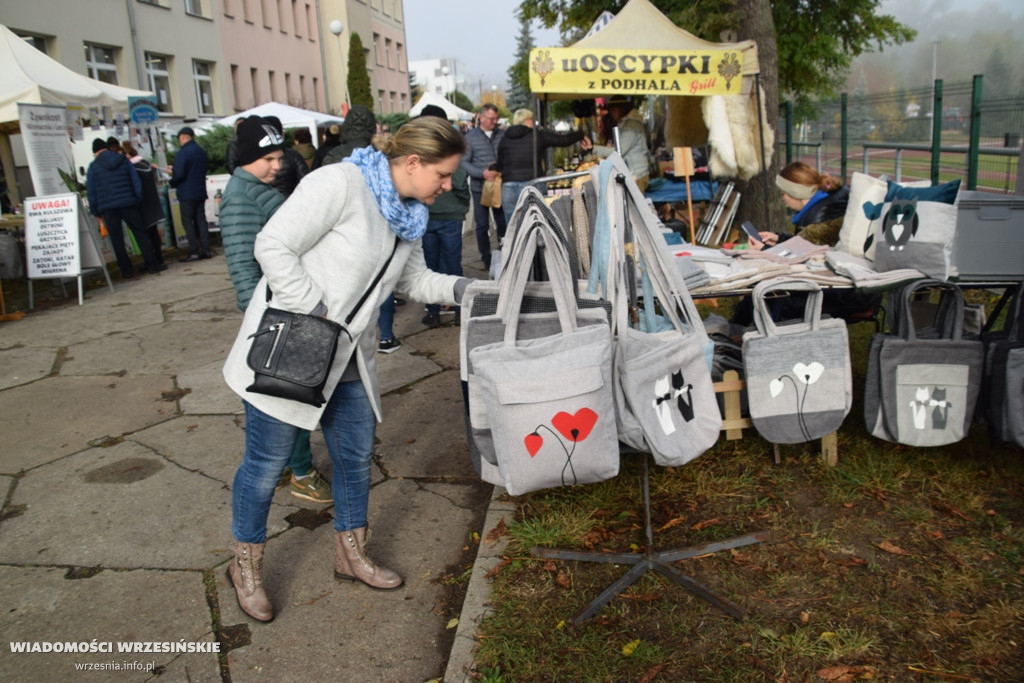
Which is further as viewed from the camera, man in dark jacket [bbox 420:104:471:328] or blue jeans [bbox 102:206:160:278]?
blue jeans [bbox 102:206:160:278]

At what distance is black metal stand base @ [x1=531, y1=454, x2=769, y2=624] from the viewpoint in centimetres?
294

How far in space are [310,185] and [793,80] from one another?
703 inches

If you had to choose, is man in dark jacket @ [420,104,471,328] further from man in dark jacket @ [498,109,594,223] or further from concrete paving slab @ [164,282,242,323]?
concrete paving slab @ [164,282,242,323]

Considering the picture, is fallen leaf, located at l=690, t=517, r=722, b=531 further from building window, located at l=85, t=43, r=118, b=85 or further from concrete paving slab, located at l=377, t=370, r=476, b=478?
building window, located at l=85, t=43, r=118, b=85

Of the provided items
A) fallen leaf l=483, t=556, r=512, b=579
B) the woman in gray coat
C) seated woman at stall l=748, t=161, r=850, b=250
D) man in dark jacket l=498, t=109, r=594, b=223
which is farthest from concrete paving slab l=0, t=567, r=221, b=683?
man in dark jacket l=498, t=109, r=594, b=223

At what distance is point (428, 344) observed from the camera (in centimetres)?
695

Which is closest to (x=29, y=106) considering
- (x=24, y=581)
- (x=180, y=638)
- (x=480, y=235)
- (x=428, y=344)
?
(x=480, y=235)

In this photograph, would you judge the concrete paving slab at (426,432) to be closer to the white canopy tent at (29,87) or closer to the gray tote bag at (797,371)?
the gray tote bag at (797,371)

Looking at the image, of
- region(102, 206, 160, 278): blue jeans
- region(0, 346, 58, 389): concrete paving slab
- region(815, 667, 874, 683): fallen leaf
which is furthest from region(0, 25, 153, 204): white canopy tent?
region(815, 667, 874, 683): fallen leaf

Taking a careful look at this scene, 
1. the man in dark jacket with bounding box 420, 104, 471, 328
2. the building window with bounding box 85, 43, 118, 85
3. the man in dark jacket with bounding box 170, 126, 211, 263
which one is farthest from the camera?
the building window with bounding box 85, 43, 118, 85

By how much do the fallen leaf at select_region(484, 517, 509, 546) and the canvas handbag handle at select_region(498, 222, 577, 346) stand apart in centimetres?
119

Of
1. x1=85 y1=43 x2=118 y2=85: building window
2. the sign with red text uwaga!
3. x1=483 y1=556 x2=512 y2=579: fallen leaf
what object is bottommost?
x1=483 y1=556 x2=512 y2=579: fallen leaf

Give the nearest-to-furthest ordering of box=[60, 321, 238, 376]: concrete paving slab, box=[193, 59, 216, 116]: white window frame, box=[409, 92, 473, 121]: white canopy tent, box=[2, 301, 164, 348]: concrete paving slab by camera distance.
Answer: box=[60, 321, 238, 376]: concrete paving slab, box=[2, 301, 164, 348]: concrete paving slab, box=[409, 92, 473, 121]: white canopy tent, box=[193, 59, 216, 116]: white window frame

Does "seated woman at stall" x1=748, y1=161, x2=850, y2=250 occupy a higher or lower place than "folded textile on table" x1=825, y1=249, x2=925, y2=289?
higher
